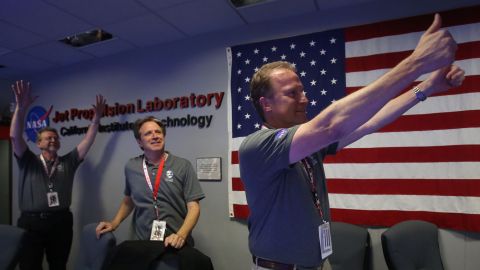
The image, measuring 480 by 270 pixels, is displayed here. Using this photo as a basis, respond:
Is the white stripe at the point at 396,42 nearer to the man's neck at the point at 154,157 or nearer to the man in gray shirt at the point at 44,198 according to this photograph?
the man's neck at the point at 154,157

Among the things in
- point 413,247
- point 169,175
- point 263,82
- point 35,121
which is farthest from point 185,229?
point 35,121

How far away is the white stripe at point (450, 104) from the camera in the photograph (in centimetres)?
207

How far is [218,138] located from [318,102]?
1.02 metres

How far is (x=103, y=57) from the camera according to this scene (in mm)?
3568

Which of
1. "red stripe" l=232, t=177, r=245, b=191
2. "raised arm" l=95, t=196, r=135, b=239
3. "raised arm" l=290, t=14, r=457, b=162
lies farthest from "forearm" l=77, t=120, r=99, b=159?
"raised arm" l=290, t=14, r=457, b=162

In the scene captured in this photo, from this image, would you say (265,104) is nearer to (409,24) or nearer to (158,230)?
(158,230)

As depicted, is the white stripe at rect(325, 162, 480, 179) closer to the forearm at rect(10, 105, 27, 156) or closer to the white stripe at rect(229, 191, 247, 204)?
the white stripe at rect(229, 191, 247, 204)

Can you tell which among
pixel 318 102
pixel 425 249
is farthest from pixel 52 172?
pixel 425 249

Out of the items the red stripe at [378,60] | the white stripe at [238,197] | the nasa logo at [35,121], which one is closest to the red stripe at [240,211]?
the white stripe at [238,197]

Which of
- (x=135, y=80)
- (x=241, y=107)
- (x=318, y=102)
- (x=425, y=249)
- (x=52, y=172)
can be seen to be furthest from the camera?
(x=135, y=80)

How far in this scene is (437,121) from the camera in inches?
85.1

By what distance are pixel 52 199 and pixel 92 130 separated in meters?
0.82

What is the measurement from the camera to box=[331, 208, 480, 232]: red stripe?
206 centimetres

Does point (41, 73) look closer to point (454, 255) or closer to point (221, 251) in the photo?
point (221, 251)
